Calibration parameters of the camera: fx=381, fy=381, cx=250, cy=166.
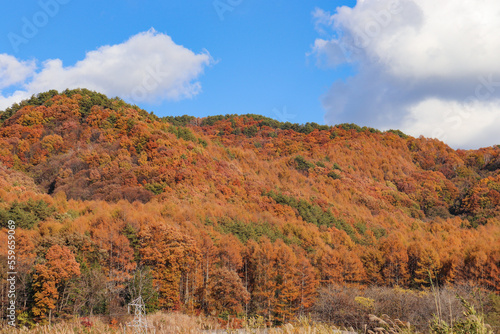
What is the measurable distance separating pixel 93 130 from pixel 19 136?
1516cm

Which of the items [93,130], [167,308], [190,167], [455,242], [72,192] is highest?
[93,130]

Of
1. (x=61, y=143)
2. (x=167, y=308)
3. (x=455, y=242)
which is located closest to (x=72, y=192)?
(x=61, y=143)

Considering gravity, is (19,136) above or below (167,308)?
above

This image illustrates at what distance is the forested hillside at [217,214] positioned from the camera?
3866cm

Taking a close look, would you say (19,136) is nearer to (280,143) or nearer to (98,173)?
(98,173)

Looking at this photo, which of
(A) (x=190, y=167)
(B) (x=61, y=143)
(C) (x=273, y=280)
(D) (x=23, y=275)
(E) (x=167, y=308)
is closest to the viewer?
(D) (x=23, y=275)

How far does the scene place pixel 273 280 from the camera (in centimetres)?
4562

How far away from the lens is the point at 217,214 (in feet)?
196

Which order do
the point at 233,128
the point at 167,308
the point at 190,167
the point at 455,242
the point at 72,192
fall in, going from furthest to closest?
the point at 233,128 < the point at 190,167 < the point at 72,192 < the point at 455,242 < the point at 167,308

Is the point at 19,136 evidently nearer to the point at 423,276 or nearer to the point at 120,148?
the point at 120,148

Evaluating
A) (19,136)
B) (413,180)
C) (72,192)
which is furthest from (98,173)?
(413,180)

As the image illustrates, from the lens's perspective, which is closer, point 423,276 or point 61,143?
point 423,276

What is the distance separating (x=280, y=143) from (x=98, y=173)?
68.6m

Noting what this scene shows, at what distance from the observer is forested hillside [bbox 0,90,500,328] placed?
127 feet
